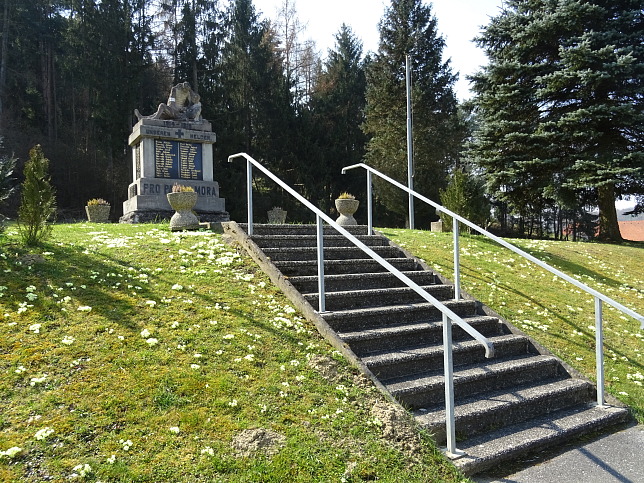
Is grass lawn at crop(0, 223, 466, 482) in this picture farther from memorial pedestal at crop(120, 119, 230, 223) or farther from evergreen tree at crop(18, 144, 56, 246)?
memorial pedestal at crop(120, 119, 230, 223)

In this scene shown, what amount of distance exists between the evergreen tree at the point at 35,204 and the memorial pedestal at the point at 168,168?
17.8ft

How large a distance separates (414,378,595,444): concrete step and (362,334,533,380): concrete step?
471 mm

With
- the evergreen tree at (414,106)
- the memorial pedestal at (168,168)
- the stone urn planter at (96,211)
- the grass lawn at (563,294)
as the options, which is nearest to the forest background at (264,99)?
the evergreen tree at (414,106)

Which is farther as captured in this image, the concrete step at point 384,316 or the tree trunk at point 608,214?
the tree trunk at point 608,214

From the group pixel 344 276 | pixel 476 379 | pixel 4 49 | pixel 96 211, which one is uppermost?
pixel 4 49

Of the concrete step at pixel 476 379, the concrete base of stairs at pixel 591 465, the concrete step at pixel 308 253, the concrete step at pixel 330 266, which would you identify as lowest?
the concrete base of stairs at pixel 591 465

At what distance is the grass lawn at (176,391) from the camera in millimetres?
3021

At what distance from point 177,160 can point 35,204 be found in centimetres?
694

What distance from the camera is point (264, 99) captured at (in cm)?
2925

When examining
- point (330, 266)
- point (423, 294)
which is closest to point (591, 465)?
point (423, 294)

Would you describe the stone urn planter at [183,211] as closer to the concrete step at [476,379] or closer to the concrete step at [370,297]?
the concrete step at [370,297]

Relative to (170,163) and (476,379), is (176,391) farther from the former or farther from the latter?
(170,163)

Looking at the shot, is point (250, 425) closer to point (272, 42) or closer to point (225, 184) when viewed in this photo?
point (225, 184)

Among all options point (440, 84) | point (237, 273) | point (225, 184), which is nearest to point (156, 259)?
point (237, 273)
